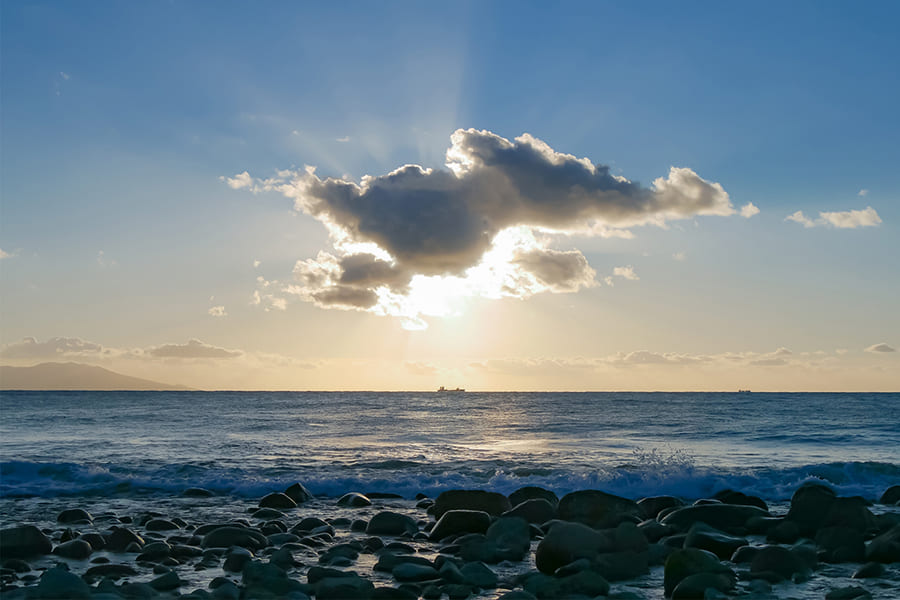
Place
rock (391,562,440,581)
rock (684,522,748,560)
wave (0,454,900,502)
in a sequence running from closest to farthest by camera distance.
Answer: rock (391,562,440,581) → rock (684,522,748,560) → wave (0,454,900,502)

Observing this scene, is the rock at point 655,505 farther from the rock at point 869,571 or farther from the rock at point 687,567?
the rock at point 687,567

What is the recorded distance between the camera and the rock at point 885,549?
948cm

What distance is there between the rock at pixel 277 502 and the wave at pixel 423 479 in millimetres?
2179

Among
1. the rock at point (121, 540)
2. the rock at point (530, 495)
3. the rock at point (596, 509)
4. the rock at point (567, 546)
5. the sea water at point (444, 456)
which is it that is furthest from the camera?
the sea water at point (444, 456)

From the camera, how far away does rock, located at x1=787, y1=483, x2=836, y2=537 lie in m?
11.4

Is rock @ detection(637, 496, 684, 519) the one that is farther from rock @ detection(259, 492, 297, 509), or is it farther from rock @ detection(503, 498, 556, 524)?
rock @ detection(259, 492, 297, 509)

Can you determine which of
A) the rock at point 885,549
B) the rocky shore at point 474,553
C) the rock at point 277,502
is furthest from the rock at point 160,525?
the rock at point 885,549

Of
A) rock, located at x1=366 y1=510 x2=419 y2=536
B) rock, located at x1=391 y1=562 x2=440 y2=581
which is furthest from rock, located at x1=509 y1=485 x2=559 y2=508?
rock, located at x1=391 y1=562 x2=440 y2=581

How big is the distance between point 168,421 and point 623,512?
41221 mm

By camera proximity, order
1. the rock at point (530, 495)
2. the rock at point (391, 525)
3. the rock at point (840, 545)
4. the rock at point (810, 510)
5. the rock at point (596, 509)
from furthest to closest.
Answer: the rock at point (530, 495) → the rock at point (596, 509) → the rock at point (391, 525) → the rock at point (810, 510) → the rock at point (840, 545)

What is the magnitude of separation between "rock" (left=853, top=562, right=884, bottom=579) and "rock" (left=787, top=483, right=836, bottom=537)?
2306 millimetres

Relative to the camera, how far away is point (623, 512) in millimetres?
12562

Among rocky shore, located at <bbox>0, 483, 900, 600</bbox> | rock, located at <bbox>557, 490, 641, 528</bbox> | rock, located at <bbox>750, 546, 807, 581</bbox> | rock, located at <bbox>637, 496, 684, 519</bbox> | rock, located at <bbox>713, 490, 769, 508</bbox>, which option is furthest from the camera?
rock, located at <bbox>713, 490, 769, 508</bbox>

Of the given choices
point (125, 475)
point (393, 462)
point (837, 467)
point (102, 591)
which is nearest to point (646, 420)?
point (837, 467)
